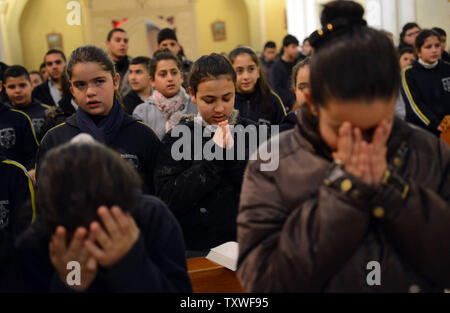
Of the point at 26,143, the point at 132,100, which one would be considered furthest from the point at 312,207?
the point at 132,100

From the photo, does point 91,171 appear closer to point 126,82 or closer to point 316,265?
point 316,265

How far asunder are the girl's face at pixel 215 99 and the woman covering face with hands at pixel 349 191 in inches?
51.7

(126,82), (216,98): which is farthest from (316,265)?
(126,82)

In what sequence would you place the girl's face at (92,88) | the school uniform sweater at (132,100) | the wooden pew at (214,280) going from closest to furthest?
the wooden pew at (214,280) < the girl's face at (92,88) < the school uniform sweater at (132,100)

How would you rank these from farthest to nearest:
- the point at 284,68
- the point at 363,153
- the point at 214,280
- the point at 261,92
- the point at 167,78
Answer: the point at 284,68, the point at 167,78, the point at 261,92, the point at 214,280, the point at 363,153

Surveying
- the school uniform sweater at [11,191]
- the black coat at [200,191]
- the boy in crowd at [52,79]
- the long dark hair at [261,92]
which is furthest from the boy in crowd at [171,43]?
the school uniform sweater at [11,191]

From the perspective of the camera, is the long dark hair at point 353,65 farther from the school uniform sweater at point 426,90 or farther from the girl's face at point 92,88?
the school uniform sweater at point 426,90

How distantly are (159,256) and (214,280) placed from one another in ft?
1.91

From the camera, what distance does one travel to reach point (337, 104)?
1249 millimetres

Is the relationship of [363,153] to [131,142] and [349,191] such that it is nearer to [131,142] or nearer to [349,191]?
[349,191]

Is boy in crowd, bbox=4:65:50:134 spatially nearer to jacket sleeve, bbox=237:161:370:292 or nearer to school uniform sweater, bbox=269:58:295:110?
school uniform sweater, bbox=269:58:295:110

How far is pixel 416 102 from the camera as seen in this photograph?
6379 mm

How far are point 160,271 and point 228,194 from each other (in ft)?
3.88

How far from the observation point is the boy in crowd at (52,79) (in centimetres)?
682
